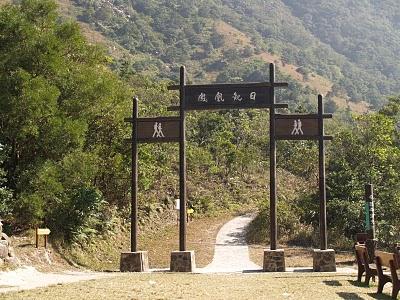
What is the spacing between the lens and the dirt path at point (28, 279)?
10344 millimetres

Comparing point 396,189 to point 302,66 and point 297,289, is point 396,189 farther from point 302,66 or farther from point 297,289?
point 302,66

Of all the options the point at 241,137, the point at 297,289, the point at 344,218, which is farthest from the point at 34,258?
the point at 241,137

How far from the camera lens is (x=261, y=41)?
413 ft

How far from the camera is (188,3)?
435 ft

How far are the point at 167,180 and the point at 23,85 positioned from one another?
1693cm

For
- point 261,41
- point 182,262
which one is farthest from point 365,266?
point 261,41

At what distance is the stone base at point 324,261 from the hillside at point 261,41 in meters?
69.7

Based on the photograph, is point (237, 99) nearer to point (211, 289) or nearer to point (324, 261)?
point (324, 261)

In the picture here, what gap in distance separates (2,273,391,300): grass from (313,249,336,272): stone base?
2.07m

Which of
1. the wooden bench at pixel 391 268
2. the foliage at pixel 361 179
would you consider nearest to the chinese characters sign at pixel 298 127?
the wooden bench at pixel 391 268

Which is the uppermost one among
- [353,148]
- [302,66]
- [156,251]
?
[302,66]

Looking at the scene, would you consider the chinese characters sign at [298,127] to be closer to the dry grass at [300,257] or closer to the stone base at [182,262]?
the stone base at [182,262]

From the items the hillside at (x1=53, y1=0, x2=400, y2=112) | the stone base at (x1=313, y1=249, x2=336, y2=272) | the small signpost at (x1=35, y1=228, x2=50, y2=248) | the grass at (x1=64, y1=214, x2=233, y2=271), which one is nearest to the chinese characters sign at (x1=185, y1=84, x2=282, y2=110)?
the stone base at (x1=313, y1=249, x2=336, y2=272)

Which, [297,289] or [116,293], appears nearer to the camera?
[116,293]
